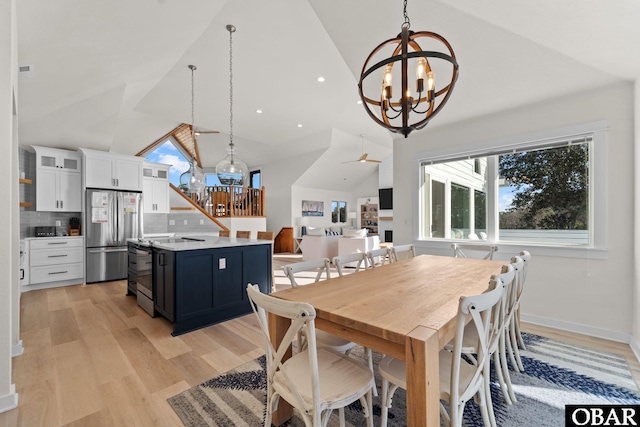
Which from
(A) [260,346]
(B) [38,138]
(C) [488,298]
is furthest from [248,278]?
(B) [38,138]

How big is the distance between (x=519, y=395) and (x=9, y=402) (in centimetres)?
332

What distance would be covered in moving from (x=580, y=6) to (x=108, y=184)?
6.87 meters

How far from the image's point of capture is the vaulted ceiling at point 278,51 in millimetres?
2285

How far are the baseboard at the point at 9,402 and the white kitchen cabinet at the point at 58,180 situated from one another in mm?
4258

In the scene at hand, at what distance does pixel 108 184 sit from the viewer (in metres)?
5.24

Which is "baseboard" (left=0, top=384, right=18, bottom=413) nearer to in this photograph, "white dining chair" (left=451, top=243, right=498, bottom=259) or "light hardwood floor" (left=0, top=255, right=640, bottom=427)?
"light hardwood floor" (left=0, top=255, right=640, bottom=427)

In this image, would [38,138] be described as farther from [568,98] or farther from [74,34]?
[568,98]

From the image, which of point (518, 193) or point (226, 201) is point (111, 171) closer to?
point (226, 201)

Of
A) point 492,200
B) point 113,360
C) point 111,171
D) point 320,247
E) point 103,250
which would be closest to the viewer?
point 113,360

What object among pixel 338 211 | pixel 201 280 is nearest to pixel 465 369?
pixel 201 280

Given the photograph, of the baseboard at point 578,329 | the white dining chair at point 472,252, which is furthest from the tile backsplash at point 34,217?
the baseboard at point 578,329

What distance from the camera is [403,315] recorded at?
1.27 m

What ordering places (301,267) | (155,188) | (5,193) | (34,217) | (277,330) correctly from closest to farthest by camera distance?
1. (277,330)
2. (5,193)
3. (301,267)
4. (34,217)
5. (155,188)

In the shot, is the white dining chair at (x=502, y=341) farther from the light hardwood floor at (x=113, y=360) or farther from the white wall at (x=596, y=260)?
the white wall at (x=596, y=260)
